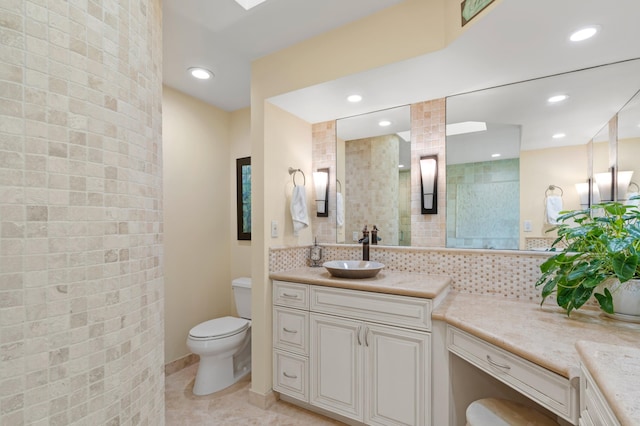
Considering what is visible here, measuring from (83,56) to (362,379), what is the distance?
1.97m

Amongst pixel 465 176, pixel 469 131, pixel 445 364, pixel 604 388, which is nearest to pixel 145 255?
pixel 604 388

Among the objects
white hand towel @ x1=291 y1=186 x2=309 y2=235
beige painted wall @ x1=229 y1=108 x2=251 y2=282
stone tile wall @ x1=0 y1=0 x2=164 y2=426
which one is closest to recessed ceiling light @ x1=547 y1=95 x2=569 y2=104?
white hand towel @ x1=291 y1=186 x2=309 y2=235

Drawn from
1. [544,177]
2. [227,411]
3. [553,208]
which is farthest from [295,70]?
[227,411]

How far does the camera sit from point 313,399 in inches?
74.8

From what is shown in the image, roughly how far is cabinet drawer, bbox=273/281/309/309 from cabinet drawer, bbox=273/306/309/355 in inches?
1.6

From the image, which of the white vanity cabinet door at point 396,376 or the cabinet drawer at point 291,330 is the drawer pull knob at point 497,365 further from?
the cabinet drawer at point 291,330

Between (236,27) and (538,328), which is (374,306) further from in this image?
(236,27)

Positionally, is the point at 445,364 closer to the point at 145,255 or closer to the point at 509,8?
the point at 145,255

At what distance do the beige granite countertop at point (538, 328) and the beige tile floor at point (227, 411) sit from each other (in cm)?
115

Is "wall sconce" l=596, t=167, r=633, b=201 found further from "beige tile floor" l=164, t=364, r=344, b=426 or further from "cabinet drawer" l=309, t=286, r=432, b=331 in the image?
"beige tile floor" l=164, t=364, r=344, b=426

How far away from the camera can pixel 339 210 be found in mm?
2502

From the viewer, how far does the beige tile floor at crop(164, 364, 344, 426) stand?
189 cm

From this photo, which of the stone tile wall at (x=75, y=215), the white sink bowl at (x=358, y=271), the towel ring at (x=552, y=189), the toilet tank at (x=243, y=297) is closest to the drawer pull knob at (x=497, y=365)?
the white sink bowl at (x=358, y=271)

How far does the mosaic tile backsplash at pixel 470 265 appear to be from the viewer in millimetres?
1720
